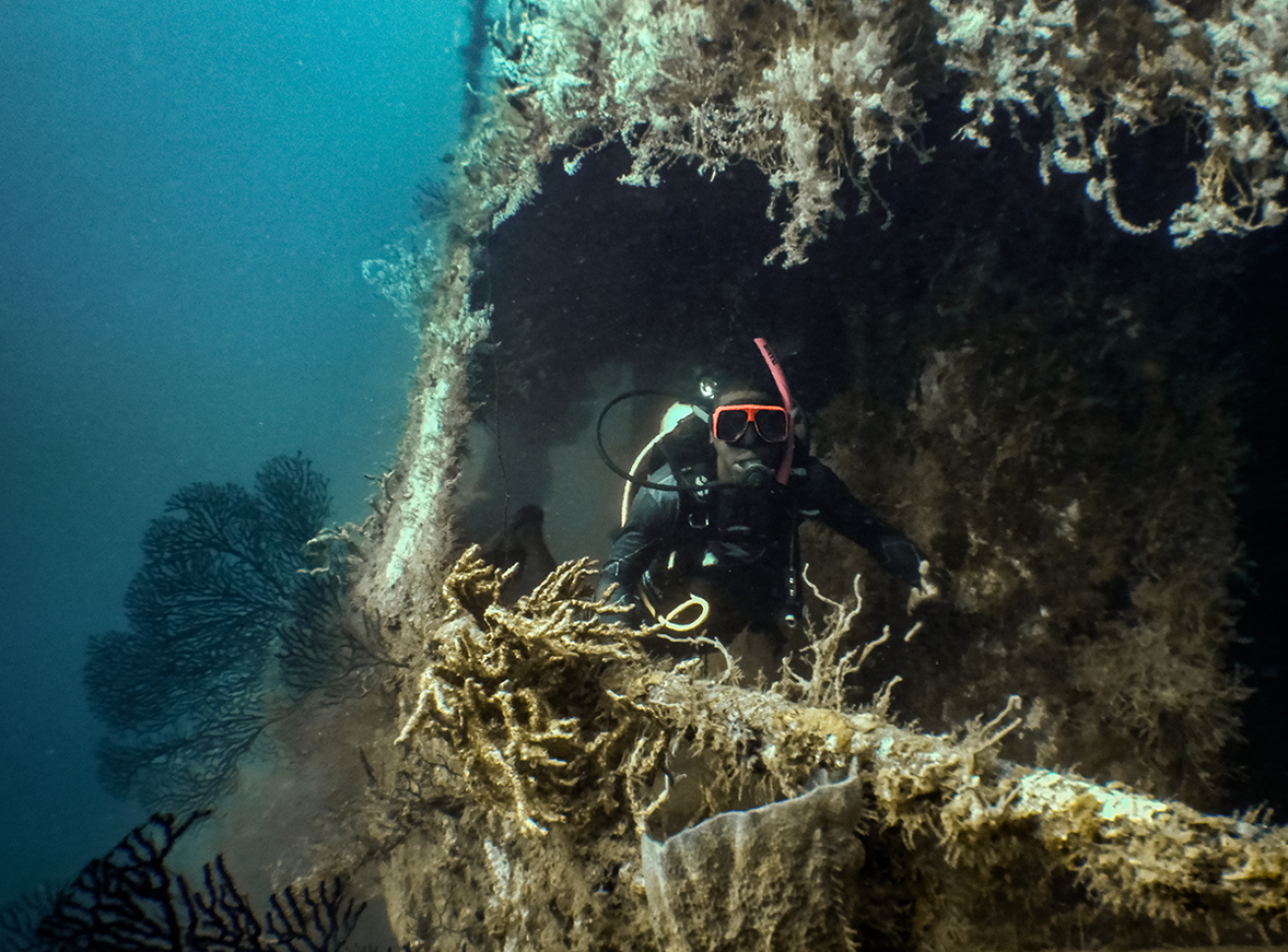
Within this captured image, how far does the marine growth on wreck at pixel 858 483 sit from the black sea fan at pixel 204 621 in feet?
4.27

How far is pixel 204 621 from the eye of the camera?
6.45 meters

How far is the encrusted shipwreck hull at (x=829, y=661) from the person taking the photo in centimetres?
148

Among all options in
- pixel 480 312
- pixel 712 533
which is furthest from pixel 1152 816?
pixel 480 312

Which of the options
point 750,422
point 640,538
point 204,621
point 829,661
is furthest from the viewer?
point 204,621

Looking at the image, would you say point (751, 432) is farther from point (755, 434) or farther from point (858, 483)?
point (858, 483)

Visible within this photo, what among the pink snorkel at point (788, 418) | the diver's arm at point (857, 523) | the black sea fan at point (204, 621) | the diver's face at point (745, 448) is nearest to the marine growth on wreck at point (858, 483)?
the diver's arm at point (857, 523)

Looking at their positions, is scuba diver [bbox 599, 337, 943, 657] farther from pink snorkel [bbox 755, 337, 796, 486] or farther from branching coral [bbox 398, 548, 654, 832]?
branching coral [bbox 398, 548, 654, 832]

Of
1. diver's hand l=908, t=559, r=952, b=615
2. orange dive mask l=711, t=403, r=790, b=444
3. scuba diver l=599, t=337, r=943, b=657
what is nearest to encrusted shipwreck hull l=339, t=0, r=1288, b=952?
diver's hand l=908, t=559, r=952, b=615

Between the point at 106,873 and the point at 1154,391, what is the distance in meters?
5.99

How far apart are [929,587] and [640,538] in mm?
1842

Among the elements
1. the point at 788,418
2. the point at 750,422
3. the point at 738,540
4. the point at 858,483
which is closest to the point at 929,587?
the point at 858,483

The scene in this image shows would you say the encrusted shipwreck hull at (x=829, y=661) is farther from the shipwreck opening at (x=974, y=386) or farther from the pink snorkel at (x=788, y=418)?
the pink snorkel at (x=788, y=418)

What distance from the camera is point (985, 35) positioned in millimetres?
2582

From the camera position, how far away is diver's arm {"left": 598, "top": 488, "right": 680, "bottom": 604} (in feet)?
12.9
